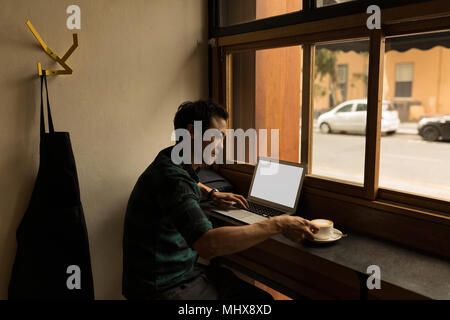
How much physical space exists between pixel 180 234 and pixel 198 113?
493 millimetres

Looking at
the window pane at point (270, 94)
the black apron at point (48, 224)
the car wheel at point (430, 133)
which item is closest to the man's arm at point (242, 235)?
the black apron at point (48, 224)

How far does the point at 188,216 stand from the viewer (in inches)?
49.7

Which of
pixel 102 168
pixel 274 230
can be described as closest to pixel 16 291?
pixel 102 168

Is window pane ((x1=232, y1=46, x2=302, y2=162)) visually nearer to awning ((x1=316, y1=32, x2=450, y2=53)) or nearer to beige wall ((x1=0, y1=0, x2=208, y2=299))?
beige wall ((x1=0, y1=0, x2=208, y2=299))

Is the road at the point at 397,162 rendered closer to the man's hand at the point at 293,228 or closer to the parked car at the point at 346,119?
the parked car at the point at 346,119

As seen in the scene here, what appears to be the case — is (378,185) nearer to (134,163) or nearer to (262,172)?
(262,172)

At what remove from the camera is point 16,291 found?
70.4 inches

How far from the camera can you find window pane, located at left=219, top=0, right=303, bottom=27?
80.4 inches

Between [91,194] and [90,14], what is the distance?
0.97m

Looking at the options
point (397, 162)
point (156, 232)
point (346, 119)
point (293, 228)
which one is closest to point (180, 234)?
point (156, 232)

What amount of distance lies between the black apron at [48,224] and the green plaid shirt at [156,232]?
50 centimetres

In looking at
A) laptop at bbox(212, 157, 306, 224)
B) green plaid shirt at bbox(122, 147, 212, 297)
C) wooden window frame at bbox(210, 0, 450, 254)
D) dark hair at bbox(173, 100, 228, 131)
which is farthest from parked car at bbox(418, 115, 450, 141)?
green plaid shirt at bbox(122, 147, 212, 297)

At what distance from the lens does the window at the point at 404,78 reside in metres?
3.59

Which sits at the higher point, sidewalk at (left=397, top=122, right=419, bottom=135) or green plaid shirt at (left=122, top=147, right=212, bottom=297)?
→ sidewalk at (left=397, top=122, right=419, bottom=135)
